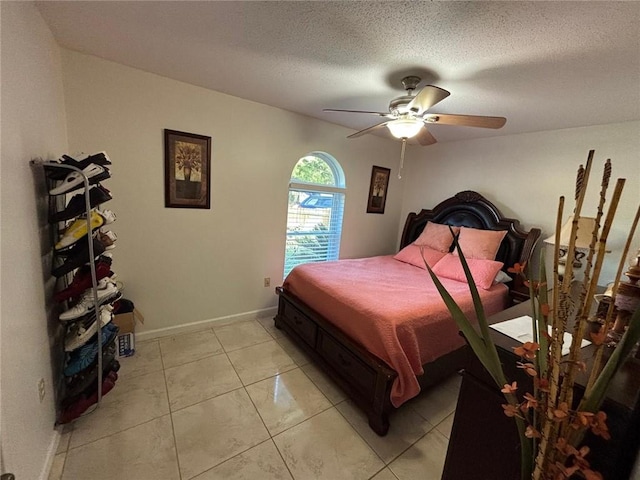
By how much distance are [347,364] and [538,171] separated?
9.12 feet

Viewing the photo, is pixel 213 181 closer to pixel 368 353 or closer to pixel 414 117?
pixel 414 117

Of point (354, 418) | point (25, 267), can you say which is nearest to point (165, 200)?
point (25, 267)

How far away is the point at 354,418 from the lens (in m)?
1.79

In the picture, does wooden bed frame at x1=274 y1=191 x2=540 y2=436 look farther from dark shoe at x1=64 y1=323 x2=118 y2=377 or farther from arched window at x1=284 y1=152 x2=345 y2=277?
dark shoe at x1=64 y1=323 x2=118 y2=377

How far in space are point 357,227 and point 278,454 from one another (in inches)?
106

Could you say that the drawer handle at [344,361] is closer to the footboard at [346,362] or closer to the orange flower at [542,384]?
the footboard at [346,362]

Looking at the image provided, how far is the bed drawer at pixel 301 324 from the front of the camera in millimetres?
2264

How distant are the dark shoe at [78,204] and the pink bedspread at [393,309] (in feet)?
5.24

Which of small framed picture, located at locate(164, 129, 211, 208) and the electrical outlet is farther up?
small framed picture, located at locate(164, 129, 211, 208)

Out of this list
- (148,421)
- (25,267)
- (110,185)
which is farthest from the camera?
(110,185)

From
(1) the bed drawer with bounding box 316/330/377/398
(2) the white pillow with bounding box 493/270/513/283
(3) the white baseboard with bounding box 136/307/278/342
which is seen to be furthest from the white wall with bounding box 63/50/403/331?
(2) the white pillow with bounding box 493/270/513/283

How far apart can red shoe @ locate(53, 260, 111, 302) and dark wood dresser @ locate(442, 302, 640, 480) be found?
196 centimetres

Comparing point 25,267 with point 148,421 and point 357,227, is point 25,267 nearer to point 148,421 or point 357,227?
point 148,421

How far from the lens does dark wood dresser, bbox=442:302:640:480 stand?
2.41 feet
